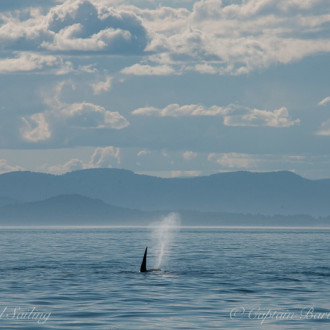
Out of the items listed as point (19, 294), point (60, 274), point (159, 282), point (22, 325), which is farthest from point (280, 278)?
point (22, 325)

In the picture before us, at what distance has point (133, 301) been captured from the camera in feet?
169

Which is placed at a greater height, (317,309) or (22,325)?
(317,309)

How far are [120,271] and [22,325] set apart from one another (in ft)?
105

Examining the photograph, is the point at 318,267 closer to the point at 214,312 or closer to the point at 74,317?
the point at 214,312

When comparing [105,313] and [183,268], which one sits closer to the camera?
[105,313]

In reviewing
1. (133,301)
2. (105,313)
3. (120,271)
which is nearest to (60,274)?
(120,271)

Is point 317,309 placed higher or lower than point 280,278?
lower

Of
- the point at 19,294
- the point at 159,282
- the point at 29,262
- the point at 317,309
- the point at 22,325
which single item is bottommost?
the point at 22,325

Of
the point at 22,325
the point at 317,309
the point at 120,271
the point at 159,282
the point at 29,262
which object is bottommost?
the point at 22,325

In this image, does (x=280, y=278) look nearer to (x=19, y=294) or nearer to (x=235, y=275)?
(x=235, y=275)

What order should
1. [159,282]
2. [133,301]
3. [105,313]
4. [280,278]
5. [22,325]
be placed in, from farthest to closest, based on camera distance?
[280,278]
[159,282]
[133,301]
[105,313]
[22,325]

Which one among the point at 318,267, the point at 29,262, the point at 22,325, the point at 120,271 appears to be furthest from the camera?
the point at 29,262

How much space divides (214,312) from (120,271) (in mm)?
28161

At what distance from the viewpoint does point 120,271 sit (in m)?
74.2
